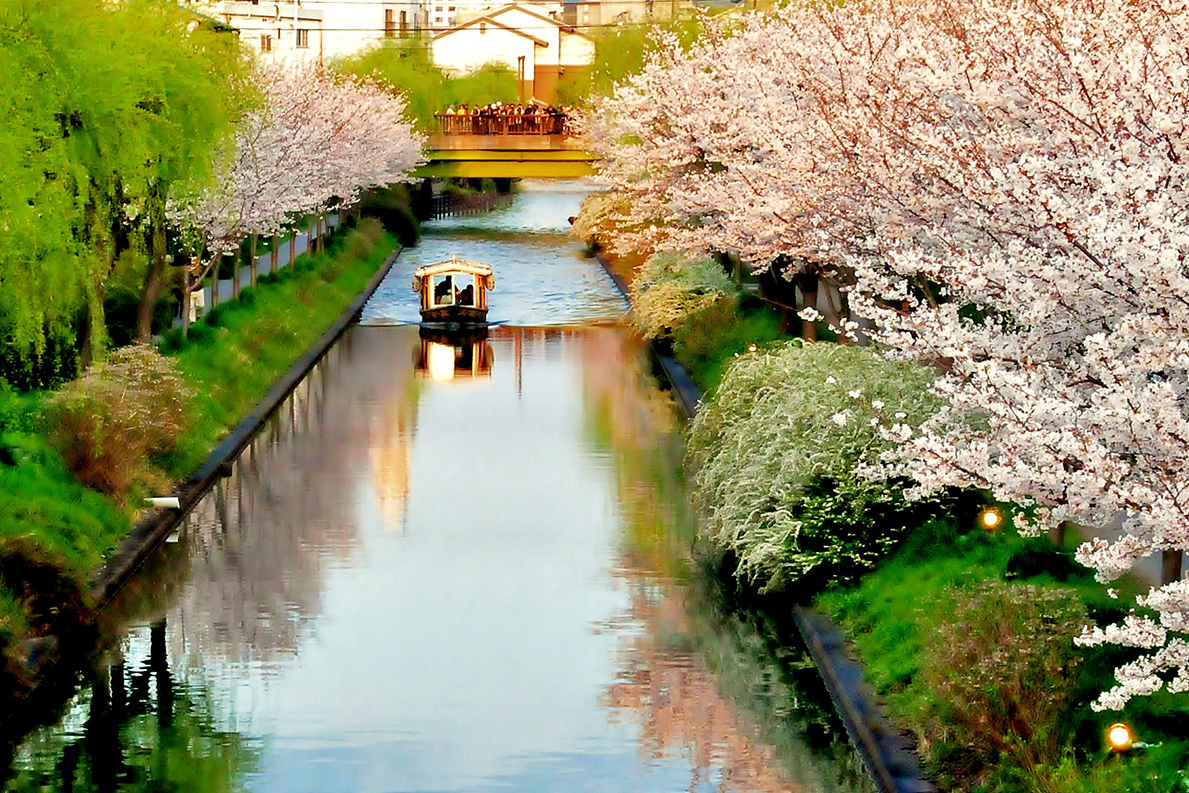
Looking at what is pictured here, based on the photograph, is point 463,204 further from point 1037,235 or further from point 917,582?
point 1037,235

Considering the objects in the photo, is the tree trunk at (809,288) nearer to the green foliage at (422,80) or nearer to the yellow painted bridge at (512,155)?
the yellow painted bridge at (512,155)

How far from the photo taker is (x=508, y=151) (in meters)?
81.2

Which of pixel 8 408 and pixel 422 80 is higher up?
pixel 422 80

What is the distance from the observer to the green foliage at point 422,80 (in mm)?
90625

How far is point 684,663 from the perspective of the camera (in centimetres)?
1964

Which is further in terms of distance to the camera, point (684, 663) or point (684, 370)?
point (684, 370)

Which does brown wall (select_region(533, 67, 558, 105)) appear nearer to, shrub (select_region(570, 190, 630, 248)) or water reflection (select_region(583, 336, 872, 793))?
shrub (select_region(570, 190, 630, 248))

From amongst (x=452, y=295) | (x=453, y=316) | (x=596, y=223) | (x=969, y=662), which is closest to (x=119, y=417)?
(x=969, y=662)

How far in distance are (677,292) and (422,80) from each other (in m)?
54.7

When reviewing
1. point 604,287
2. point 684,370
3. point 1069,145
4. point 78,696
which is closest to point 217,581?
point 78,696

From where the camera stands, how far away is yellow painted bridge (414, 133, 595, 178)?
3184 inches

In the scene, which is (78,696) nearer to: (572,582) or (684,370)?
(572,582)

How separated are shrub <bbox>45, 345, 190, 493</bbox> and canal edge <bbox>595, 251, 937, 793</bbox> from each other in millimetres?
8704

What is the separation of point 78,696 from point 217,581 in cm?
523
